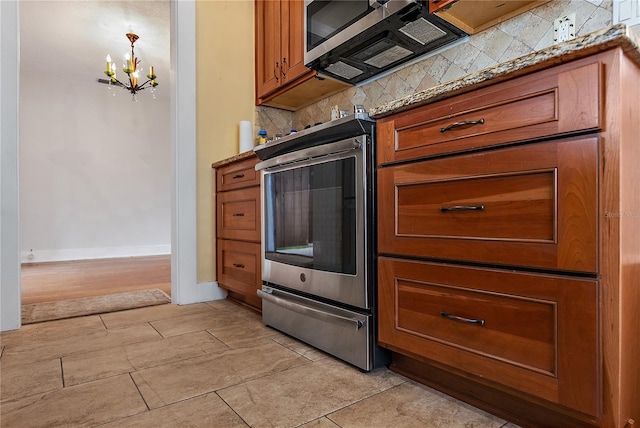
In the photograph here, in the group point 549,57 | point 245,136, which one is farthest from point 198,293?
point 549,57

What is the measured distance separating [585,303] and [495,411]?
0.43m

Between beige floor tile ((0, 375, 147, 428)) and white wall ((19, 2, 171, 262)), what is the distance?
4097 millimetres

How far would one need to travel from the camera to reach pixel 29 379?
124 cm

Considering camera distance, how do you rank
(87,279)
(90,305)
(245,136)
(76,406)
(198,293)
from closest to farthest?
1. (76,406)
2. (90,305)
3. (198,293)
4. (245,136)
5. (87,279)

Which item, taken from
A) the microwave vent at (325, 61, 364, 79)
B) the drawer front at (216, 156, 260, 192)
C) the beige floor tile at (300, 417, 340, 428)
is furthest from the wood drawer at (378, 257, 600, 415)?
the microwave vent at (325, 61, 364, 79)

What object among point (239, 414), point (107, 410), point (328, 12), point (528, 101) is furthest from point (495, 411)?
point (328, 12)

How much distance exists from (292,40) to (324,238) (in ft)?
4.67

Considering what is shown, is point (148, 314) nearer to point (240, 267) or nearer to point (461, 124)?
point (240, 267)

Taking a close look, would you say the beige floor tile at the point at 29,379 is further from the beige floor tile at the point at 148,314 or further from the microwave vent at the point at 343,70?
the microwave vent at the point at 343,70

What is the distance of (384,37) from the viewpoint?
1683mm

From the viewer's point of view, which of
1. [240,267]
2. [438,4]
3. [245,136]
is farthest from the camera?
[245,136]

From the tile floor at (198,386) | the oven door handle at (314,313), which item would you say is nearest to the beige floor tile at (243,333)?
the tile floor at (198,386)

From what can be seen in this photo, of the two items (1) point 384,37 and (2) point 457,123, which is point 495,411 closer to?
(2) point 457,123

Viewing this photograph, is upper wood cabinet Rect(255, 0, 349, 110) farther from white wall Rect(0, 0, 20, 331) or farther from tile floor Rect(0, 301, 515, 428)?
tile floor Rect(0, 301, 515, 428)
